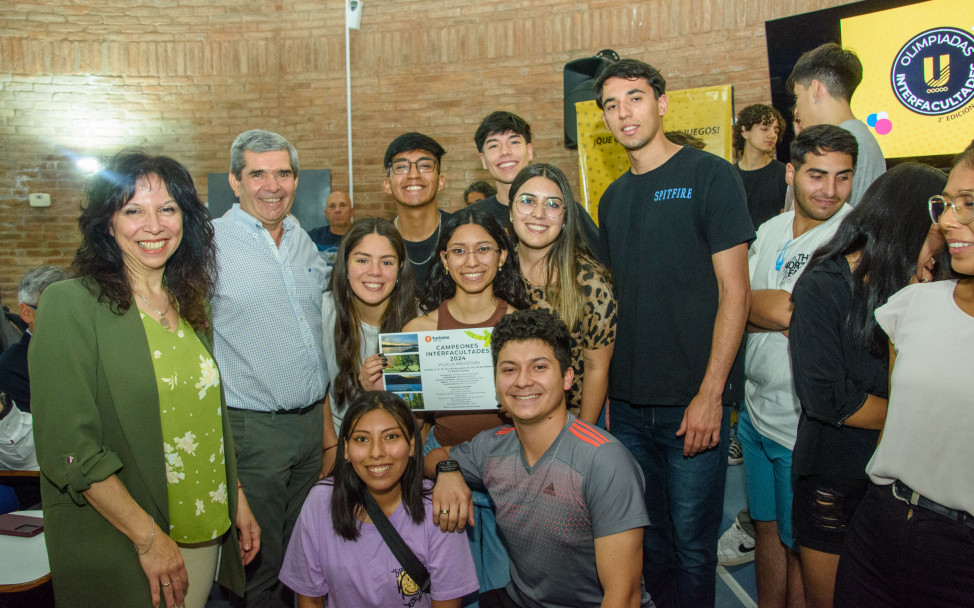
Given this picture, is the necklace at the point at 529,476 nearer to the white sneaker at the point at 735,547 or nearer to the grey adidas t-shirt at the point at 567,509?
the grey adidas t-shirt at the point at 567,509

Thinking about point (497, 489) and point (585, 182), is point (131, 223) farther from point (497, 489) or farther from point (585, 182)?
point (585, 182)

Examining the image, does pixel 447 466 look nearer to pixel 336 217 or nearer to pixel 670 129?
pixel 670 129

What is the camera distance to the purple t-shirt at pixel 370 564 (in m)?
2.21

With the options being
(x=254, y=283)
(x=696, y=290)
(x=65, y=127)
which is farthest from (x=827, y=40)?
(x=65, y=127)

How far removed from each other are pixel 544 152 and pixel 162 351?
17.9 feet

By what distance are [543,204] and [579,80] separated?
12.0 ft

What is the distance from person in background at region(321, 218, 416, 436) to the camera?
2.66 m

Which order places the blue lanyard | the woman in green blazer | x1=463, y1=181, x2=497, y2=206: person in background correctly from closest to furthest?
1. the woman in green blazer
2. the blue lanyard
3. x1=463, y1=181, x2=497, y2=206: person in background

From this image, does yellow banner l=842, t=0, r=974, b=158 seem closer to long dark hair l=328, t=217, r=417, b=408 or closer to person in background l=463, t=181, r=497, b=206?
person in background l=463, t=181, r=497, b=206

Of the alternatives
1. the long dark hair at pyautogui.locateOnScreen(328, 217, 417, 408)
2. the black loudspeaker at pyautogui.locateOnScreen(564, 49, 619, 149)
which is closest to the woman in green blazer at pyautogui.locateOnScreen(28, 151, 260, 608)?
the long dark hair at pyautogui.locateOnScreen(328, 217, 417, 408)

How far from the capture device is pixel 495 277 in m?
2.60

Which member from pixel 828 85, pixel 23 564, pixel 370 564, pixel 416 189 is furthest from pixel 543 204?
pixel 23 564

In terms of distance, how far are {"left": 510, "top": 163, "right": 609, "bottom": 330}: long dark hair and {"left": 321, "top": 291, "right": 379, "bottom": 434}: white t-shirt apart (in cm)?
79

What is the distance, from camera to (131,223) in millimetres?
1897
